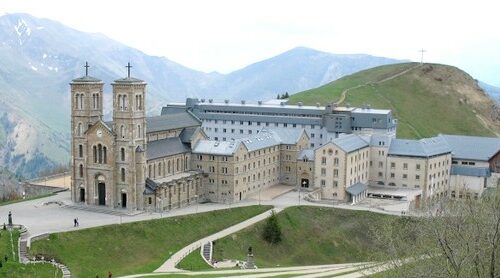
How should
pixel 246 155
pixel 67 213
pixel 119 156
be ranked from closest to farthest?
pixel 67 213 → pixel 119 156 → pixel 246 155

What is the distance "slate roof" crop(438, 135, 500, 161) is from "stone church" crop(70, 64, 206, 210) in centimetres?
5876

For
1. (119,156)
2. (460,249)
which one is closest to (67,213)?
(119,156)

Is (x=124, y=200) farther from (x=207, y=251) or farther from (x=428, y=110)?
(x=428, y=110)

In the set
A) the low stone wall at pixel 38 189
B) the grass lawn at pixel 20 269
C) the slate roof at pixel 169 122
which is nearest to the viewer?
the grass lawn at pixel 20 269

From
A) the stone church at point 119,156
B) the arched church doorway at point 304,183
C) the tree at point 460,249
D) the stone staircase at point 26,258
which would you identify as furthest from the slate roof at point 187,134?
the tree at point 460,249

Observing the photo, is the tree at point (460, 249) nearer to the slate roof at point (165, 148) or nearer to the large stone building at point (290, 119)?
the slate roof at point (165, 148)

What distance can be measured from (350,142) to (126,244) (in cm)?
5155

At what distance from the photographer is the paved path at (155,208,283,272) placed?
252ft

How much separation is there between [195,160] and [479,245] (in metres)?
74.9

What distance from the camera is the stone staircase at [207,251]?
82.8 m

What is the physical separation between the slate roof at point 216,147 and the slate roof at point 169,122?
4.95 m

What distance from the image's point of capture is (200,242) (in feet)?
290

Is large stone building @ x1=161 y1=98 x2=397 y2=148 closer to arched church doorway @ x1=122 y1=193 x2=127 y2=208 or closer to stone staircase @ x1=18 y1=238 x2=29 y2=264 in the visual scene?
arched church doorway @ x1=122 y1=193 x2=127 y2=208

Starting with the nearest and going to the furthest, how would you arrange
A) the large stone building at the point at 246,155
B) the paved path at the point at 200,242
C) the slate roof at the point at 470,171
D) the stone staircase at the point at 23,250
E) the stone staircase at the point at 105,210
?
1. the stone staircase at the point at 23,250
2. the paved path at the point at 200,242
3. the stone staircase at the point at 105,210
4. the large stone building at the point at 246,155
5. the slate roof at the point at 470,171
